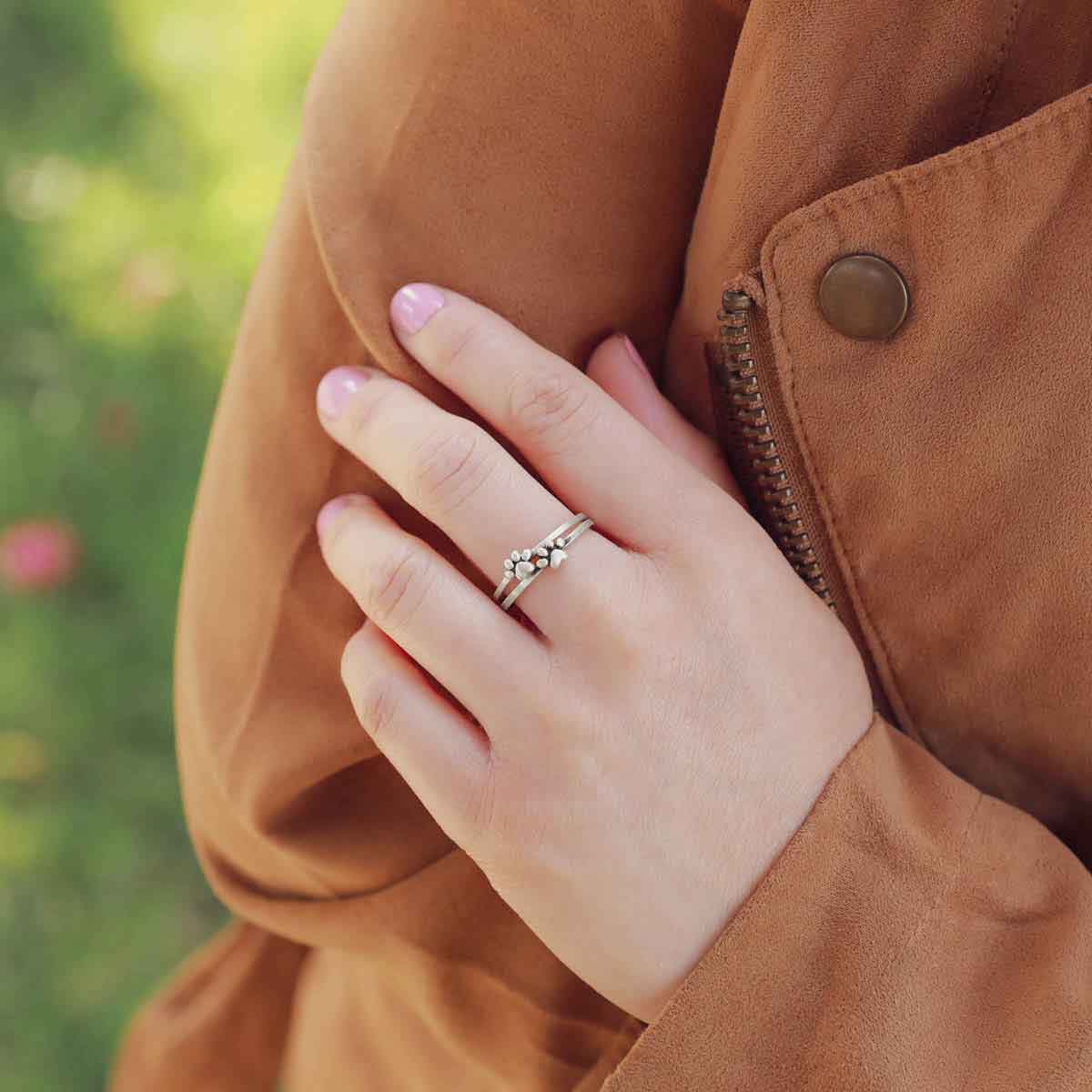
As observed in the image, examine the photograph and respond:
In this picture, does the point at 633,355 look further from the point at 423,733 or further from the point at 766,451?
the point at 423,733

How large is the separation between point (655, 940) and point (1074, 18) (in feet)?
1.84

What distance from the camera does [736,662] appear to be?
66 centimetres

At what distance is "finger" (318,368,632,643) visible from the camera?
0.65 metres

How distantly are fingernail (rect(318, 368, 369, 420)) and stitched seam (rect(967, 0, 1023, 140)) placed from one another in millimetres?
386

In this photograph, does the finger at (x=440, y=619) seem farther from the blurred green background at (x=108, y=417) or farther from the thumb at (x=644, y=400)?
the blurred green background at (x=108, y=417)

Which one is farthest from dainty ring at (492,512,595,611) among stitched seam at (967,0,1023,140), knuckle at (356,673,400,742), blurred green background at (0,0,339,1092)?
blurred green background at (0,0,339,1092)

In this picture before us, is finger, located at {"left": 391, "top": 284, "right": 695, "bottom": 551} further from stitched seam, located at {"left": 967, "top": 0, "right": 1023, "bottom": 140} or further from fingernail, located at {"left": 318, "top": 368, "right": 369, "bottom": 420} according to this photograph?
stitched seam, located at {"left": 967, "top": 0, "right": 1023, "bottom": 140}

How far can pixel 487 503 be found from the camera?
0.66 metres

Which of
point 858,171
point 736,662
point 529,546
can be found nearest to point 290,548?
point 529,546

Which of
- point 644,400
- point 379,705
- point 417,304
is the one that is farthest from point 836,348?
point 379,705

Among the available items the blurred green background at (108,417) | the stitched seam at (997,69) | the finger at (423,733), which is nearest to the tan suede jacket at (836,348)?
the stitched seam at (997,69)

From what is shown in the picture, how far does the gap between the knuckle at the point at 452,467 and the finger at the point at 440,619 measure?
0.04 metres

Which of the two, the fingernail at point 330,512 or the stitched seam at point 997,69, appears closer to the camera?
the stitched seam at point 997,69

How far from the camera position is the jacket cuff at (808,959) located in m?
0.65
